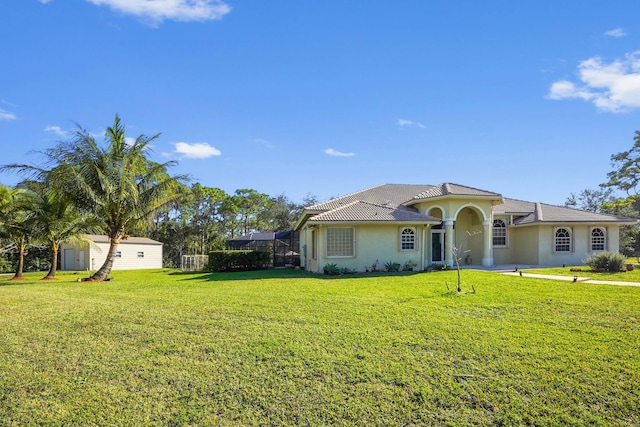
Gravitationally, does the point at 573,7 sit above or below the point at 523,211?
above

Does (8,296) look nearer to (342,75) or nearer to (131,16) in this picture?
(131,16)

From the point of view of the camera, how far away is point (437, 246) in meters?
21.6

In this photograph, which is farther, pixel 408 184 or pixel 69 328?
pixel 408 184

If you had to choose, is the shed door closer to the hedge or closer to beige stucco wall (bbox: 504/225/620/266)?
the hedge

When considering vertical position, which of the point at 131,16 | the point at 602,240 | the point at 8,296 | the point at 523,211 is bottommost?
the point at 8,296

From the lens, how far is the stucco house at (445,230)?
19.5m

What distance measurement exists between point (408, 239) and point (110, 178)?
15.7m

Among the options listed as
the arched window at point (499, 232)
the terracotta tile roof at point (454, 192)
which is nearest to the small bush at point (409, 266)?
the terracotta tile roof at point (454, 192)

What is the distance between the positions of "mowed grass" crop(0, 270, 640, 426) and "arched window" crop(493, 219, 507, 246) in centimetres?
1582

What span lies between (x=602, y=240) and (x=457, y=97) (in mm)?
14992

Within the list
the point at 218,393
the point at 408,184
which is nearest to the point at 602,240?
the point at 408,184

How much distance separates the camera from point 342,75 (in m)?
15.9

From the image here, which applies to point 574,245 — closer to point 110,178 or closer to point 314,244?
A: point 314,244

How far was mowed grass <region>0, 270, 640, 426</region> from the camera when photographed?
430cm
